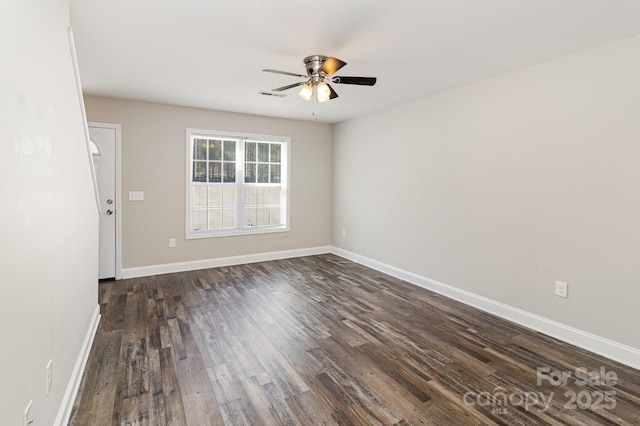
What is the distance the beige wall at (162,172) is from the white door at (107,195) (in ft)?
0.39

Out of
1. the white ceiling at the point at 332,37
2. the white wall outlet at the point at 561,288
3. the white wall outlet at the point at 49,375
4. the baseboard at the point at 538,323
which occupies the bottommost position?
the baseboard at the point at 538,323

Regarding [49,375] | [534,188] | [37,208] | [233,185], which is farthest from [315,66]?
[233,185]

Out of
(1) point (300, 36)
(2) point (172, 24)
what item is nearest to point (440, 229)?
(1) point (300, 36)

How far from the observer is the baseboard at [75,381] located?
67.8 inches

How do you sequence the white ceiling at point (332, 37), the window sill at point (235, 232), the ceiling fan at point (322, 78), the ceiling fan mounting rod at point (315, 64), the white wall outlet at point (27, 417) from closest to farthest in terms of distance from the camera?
the white wall outlet at point (27, 417), the white ceiling at point (332, 37), the ceiling fan at point (322, 78), the ceiling fan mounting rod at point (315, 64), the window sill at point (235, 232)

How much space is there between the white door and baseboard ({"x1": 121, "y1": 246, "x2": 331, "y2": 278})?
25cm

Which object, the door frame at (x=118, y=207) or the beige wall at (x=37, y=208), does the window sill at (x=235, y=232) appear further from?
the beige wall at (x=37, y=208)

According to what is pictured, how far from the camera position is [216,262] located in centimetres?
510

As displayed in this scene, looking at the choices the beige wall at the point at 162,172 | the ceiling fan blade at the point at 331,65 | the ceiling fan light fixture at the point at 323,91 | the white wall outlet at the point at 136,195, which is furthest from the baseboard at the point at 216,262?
the ceiling fan blade at the point at 331,65

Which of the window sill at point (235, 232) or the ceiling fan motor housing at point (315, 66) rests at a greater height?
the ceiling fan motor housing at point (315, 66)

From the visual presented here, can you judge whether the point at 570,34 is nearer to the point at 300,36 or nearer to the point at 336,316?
the point at 300,36

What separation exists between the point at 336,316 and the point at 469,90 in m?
2.90

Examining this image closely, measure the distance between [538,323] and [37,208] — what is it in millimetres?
3843

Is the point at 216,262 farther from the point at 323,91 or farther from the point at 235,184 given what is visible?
the point at 323,91
